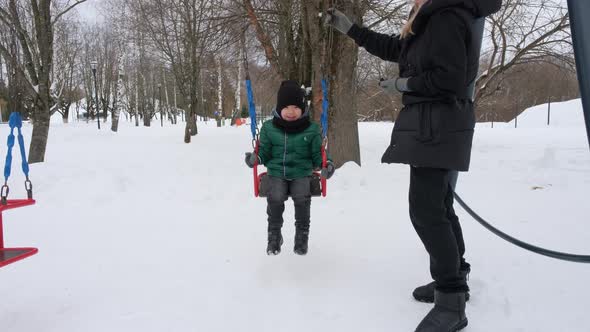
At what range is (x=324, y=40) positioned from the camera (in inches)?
262

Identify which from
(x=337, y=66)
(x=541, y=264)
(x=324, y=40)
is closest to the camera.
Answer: (x=541, y=264)

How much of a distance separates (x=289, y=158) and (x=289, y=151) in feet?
0.19

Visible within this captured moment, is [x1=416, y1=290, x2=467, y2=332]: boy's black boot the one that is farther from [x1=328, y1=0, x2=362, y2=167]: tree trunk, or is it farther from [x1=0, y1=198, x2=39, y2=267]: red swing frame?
[x1=328, y1=0, x2=362, y2=167]: tree trunk

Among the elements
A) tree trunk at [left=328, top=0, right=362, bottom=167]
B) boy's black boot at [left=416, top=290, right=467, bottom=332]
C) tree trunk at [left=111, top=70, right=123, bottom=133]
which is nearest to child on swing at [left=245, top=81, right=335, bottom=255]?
boy's black boot at [left=416, top=290, right=467, bottom=332]

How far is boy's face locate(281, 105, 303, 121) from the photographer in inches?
129

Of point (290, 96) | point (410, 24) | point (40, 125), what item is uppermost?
point (410, 24)

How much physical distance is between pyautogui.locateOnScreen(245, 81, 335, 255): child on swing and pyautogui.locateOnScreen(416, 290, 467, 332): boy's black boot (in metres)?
1.32

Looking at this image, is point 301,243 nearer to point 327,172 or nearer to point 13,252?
point 327,172

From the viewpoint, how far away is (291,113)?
10.7ft

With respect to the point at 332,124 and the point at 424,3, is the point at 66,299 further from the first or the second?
the point at 332,124

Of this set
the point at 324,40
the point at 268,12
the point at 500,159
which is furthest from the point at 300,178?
the point at 500,159

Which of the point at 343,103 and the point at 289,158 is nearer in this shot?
the point at 289,158

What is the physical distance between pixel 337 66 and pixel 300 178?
4.39 metres

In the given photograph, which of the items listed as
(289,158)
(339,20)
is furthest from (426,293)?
(339,20)
